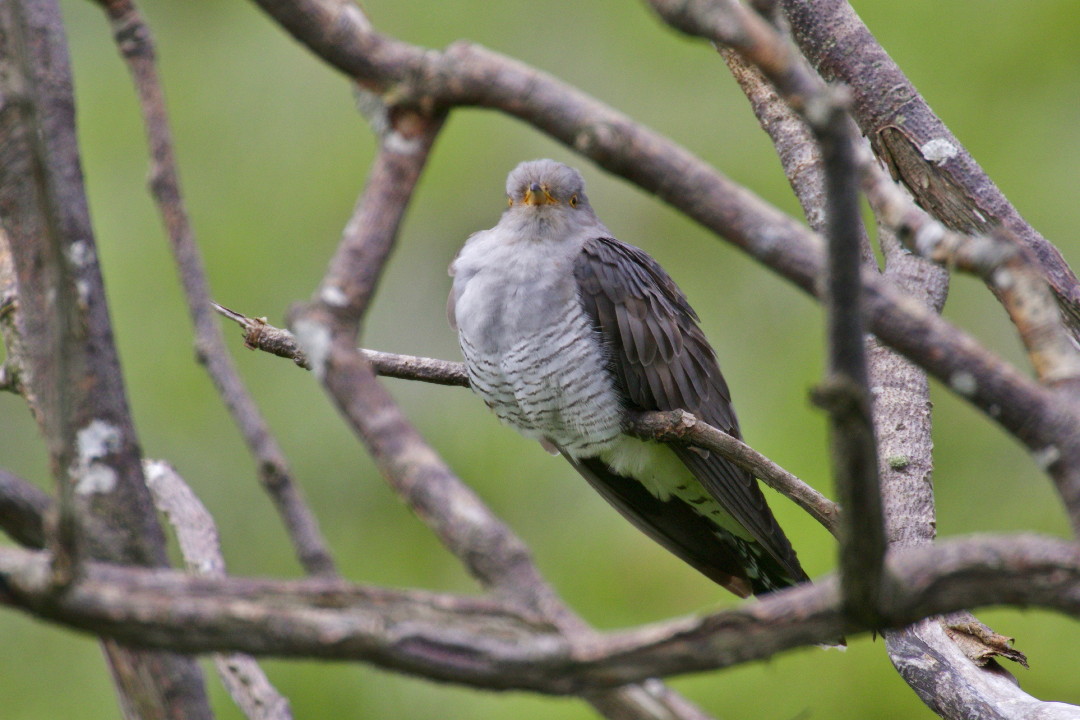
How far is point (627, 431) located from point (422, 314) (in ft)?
8.13

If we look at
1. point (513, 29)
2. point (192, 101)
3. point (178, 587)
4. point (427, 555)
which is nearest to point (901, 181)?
point (178, 587)

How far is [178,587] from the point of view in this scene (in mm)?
1041

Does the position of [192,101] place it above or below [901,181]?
above

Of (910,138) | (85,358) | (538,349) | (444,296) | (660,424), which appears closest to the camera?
(85,358)

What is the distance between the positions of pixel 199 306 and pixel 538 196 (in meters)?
2.11

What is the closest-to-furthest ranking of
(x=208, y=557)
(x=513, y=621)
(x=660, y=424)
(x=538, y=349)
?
1. (x=513, y=621)
2. (x=208, y=557)
3. (x=660, y=424)
4. (x=538, y=349)

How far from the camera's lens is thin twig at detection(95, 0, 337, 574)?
1097 mm

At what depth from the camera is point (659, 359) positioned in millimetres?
3068

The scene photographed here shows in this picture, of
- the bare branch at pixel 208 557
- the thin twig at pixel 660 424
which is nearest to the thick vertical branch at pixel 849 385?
the bare branch at pixel 208 557

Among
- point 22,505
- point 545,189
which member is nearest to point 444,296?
point 545,189

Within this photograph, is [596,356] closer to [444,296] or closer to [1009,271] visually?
[1009,271]

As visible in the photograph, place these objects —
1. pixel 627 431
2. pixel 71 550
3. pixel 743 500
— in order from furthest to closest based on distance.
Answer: pixel 627 431, pixel 743 500, pixel 71 550

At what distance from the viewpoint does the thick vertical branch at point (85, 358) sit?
1.34m

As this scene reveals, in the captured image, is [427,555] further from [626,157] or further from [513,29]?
[626,157]
